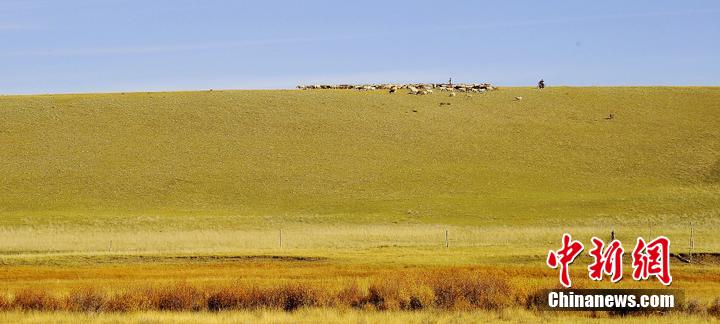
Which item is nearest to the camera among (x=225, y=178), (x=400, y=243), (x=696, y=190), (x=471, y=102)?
(x=400, y=243)

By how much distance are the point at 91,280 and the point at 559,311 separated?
564 inches

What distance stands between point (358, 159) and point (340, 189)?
7.99 metres

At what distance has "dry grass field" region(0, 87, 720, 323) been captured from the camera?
31359 millimetres

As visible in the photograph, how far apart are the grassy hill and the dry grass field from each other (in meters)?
0.25

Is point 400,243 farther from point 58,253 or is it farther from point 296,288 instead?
point 296,288

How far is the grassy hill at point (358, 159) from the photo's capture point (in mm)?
55688

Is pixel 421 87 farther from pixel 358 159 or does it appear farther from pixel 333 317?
pixel 333 317

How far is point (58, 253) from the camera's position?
3888cm

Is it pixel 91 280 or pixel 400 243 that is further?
pixel 400 243

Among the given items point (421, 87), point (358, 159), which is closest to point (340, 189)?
point (358, 159)

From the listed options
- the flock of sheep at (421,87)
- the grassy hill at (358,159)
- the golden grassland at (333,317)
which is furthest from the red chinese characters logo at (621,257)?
the flock of sheep at (421,87)

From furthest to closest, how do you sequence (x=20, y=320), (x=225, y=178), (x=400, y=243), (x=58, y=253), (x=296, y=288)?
(x=225, y=178), (x=400, y=243), (x=58, y=253), (x=296, y=288), (x=20, y=320)

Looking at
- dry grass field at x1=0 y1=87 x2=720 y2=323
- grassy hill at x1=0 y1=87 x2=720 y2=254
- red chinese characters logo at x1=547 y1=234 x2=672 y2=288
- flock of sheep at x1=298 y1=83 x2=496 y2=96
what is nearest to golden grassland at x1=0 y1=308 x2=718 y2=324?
dry grass field at x1=0 y1=87 x2=720 y2=323

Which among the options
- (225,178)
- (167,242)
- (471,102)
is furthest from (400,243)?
(471,102)
